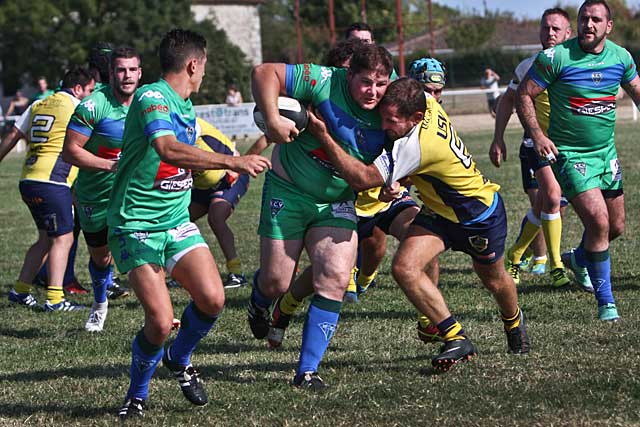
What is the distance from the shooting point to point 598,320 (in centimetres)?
747

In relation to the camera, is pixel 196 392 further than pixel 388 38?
No

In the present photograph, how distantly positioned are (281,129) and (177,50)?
687mm

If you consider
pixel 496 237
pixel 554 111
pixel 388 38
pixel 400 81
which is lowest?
pixel 388 38

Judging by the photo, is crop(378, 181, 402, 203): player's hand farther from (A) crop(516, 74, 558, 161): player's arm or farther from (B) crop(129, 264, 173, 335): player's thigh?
(A) crop(516, 74, 558, 161): player's arm

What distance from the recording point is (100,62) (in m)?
8.56

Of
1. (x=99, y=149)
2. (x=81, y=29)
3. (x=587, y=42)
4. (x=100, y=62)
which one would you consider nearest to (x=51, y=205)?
(x=100, y=62)

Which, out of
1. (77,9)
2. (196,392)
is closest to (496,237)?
(196,392)

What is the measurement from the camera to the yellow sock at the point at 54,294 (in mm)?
9102

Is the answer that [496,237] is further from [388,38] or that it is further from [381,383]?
[388,38]

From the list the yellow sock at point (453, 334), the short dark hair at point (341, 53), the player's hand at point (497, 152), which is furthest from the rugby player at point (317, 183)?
the player's hand at point (497, 152)

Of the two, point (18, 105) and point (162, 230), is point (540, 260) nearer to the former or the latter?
point (162, 230)

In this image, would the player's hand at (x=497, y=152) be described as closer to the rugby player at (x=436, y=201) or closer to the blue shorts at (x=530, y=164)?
the blue shorts at (x=530, y=164)

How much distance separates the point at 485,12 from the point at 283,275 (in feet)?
224

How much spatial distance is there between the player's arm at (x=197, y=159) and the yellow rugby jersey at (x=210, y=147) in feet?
14.3
